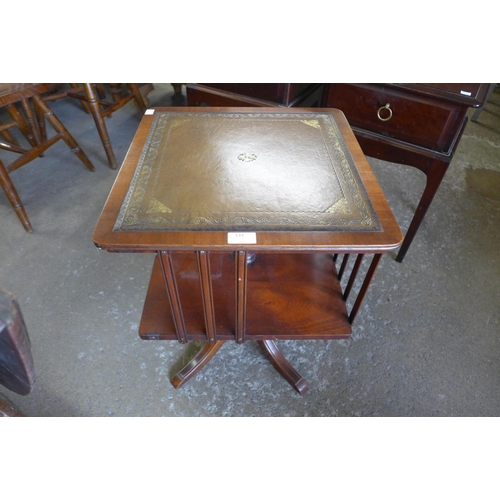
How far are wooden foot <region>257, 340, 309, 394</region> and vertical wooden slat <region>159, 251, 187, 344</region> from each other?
0.35 metres

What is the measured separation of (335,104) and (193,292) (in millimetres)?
864

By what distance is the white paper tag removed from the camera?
670 millimetres

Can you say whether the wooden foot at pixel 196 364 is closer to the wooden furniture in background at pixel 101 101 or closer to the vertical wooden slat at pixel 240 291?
the vertical wooden slat at pixel 240 291

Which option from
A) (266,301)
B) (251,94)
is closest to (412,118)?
(251,94)

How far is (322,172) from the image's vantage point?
867 millimetres

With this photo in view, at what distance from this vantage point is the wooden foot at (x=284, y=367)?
111 centimetres

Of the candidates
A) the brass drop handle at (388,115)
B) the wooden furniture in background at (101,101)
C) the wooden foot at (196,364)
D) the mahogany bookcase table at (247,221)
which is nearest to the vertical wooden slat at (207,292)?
the mahogany bookcase table at (247,221)

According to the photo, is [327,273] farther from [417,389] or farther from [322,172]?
[417,389]

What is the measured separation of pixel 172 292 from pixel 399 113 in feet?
3.16

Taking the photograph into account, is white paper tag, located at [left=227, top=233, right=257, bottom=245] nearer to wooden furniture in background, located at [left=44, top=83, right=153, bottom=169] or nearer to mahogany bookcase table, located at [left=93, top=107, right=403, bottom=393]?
mahogany bookcase table, located at [left=93, top=107, right=403, bottom=393]

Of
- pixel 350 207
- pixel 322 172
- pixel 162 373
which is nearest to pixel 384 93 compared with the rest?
pixel 322 172

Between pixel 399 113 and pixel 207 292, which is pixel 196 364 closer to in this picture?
pixel 207 292

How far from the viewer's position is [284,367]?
1.13m

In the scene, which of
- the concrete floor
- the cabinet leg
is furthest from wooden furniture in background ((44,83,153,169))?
the cabinet leg
